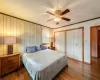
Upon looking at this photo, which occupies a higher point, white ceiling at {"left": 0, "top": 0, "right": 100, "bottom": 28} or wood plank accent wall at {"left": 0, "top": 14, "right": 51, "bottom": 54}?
white ceiling at {"left": 0, "top": 0, "right": 100, "bottom": 28}

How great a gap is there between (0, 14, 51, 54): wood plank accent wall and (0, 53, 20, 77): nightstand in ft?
1.69

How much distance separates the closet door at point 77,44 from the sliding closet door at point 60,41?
102cm

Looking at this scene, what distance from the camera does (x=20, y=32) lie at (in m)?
3.46

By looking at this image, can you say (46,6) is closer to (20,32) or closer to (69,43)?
(20,32)

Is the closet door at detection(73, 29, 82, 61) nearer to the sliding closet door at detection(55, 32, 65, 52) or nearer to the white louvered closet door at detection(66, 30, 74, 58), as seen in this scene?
the white louvered closet door at detection(66, 30, 74, 58)

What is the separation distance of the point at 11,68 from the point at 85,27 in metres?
4.31

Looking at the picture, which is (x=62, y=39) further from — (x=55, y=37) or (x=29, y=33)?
(x=29, y=33)

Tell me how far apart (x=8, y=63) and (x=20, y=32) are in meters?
1.61

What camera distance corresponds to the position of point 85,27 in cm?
378

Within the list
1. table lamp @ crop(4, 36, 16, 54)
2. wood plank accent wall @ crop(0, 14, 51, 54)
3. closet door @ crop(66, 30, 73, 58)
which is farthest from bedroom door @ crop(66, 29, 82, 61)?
table lamp @ crop(4, 36, 16, 54)

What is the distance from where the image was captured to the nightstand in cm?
241

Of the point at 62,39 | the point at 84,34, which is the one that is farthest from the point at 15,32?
the point at 84,34

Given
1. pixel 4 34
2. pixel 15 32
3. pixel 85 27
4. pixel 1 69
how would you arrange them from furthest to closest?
pixel 85 27, pixel 15 32, pixel 4 34, pixel 1 69

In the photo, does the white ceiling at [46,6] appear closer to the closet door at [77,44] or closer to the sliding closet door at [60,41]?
the closet door at [77,44]
